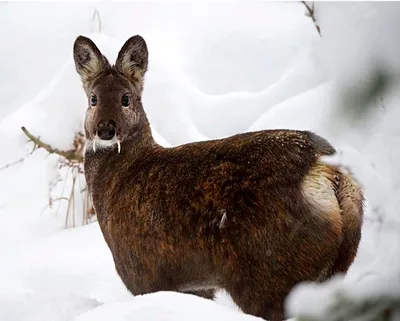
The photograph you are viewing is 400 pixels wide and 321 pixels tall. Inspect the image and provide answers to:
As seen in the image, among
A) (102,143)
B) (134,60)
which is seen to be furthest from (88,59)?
(102,143)

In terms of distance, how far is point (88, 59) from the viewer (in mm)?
4227

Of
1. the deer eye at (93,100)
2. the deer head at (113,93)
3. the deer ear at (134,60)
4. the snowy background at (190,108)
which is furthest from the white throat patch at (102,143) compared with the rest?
the snowy background at (190,108)

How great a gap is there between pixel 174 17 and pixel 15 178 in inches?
137

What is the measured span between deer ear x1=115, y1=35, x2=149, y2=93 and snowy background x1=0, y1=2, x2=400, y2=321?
980mm

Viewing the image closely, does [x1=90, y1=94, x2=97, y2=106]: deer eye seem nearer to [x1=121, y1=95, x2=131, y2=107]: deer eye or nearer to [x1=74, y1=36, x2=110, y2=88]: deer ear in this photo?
[x1=121, y1=95, x2=131, y2=107]: deer eye

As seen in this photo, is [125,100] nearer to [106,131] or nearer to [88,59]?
[106,131]

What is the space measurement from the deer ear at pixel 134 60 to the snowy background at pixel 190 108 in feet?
3.22

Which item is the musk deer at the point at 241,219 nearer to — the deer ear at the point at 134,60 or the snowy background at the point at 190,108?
the snowy background at the point at 190,108

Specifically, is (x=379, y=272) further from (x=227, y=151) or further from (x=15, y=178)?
(x=15, y=178)

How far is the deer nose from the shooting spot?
3725 millimetres

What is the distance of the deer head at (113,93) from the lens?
12.4 ft

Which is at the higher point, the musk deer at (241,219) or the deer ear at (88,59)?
the deer ear at (88,59)

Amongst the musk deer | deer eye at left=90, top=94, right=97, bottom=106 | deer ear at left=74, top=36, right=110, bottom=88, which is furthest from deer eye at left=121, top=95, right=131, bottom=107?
the musk deer

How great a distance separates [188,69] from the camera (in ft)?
26.3
